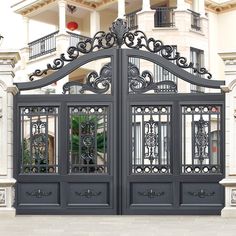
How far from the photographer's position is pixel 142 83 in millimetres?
9977

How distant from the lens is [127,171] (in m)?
9.88

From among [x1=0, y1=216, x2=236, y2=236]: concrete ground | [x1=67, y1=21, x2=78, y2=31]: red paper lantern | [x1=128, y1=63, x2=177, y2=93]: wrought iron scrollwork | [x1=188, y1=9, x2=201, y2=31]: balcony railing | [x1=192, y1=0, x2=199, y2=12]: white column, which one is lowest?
[x1=0, y1=216, x2=236, y2=236]: concrete ground

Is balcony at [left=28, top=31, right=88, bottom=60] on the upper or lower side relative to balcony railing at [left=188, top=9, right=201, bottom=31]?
lower

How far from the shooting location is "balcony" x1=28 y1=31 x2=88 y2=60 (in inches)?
952

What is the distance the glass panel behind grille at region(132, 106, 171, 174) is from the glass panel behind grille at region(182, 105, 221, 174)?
29 cm

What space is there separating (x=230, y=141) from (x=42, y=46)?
17172mm

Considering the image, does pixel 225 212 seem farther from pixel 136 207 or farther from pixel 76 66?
pixel 76 66

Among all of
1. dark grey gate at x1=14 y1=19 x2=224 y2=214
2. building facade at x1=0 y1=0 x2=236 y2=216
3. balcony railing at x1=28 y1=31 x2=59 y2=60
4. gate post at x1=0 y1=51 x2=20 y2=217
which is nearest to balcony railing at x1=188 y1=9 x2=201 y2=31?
building facade at x1=0 y1=0 x2=236 y2=216

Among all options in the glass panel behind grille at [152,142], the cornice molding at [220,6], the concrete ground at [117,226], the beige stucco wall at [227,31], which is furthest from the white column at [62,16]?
the concrete ground at [117,226]

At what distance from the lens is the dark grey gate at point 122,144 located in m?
9.86

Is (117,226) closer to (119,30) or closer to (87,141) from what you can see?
(87,141)

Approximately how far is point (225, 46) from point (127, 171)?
15.8 metres

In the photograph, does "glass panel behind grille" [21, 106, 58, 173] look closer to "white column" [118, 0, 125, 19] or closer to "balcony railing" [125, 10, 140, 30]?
"white column" [118, 0, 125, 19]

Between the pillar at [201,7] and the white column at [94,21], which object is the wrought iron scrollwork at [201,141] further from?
the white column at [94,21]
